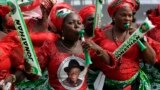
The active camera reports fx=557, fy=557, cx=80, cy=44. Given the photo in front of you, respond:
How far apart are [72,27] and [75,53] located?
0.25m

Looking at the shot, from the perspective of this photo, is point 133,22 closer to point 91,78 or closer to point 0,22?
point 91,78

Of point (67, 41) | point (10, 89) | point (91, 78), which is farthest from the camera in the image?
point (91, 78)

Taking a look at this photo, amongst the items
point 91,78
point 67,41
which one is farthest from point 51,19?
point 91,78

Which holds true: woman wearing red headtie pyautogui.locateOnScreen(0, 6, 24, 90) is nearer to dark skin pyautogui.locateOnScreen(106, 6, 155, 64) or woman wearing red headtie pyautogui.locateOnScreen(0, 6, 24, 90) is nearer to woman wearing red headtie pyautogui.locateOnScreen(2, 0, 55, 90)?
woman wearing red headtie pyautogui.locateOnScreen(2, 0, 55, 90)

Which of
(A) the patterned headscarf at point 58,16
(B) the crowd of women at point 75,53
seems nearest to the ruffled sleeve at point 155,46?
(B) the crowd of women at point 75,53

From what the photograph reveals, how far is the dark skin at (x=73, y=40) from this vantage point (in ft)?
16.7

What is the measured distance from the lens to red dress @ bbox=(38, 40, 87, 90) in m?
5.09

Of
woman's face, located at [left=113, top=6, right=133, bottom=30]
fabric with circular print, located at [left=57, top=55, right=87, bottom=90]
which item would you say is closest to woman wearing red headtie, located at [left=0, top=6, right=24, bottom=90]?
fabric with circular print, located at [left=57, top=55, right=87, bottom=90]

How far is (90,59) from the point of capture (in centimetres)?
525

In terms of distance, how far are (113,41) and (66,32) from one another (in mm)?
544

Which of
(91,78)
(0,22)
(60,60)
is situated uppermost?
(0,22)

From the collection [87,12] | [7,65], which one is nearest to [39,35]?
[87,12]

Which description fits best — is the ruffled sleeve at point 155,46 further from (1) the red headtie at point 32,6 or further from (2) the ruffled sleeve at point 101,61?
(1) the red headtie at point 32,6

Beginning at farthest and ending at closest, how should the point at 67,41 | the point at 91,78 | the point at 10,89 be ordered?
1. the point at 91,78
2. the point at 67,41
3. the point at 10,89
